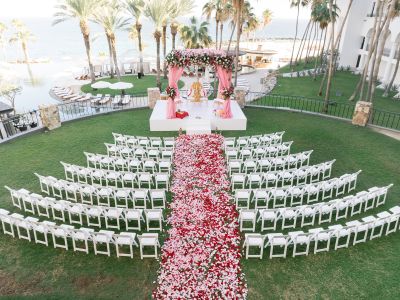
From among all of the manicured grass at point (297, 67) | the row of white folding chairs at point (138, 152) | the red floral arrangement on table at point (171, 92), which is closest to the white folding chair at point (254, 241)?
the row of white folding chairs at point (138, 152)

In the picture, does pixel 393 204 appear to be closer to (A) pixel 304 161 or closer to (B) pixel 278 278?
(A) pixel 304 161

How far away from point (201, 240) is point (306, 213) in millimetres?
3680

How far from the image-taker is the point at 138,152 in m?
15.1

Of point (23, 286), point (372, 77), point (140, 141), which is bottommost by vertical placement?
point (23, 286)

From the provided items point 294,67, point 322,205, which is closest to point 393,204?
point 322,205

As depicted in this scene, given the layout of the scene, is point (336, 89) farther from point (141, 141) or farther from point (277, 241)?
point (277, 241)

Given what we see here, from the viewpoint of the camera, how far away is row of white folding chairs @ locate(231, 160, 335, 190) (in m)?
12.7

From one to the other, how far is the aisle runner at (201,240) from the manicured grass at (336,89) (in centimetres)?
2147

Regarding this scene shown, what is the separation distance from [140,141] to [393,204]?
38.7 feet

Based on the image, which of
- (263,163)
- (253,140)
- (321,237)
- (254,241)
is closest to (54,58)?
(253,140)

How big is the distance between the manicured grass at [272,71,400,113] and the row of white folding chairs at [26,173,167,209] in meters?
24.8

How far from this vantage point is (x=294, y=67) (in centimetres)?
4928

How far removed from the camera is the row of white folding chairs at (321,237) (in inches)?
369

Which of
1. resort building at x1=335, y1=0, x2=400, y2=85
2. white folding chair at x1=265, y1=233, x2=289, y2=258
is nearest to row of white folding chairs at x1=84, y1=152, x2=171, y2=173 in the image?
white folding chair at x1=265, y1=233, x2=289, y2=258
